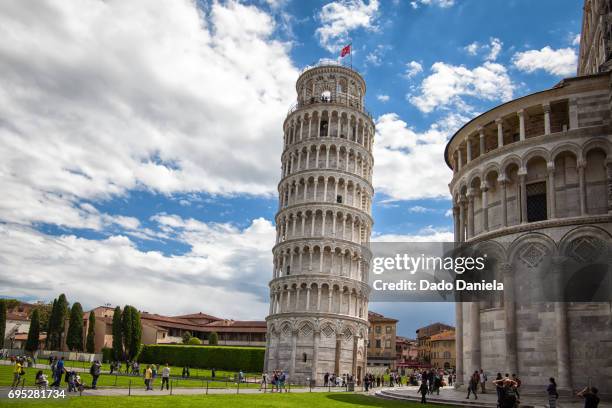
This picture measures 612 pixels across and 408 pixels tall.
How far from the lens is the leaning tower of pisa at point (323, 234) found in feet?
195

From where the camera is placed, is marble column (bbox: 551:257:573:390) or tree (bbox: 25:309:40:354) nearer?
marble column (bbox: 551:257:573:390)

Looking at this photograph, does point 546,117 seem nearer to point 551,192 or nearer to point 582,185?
point 551,192

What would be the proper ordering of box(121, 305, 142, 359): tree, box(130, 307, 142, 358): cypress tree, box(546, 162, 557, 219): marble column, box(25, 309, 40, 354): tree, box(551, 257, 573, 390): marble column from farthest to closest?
box(25, 309, 40, 354): tree, box(130, 307, 142, 358): cypress tree, box(121, 305, 142, 359): tree, box(546, 162, 557, 219): marble column, box(551, 257, 573, 390): marble column

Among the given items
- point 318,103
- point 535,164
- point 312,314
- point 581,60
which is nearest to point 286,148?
point 318,103

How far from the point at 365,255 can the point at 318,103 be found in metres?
18.6

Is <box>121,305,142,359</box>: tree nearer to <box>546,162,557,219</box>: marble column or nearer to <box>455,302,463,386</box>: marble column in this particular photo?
<box>455,302,463,386</box>: marble column

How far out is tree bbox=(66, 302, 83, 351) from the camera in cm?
8300

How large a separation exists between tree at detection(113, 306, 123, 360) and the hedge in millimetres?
8686

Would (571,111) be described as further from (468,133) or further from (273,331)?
(273,331)

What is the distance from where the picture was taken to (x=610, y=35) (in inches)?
1191

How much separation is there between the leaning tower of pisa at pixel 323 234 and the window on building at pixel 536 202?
33.3 m

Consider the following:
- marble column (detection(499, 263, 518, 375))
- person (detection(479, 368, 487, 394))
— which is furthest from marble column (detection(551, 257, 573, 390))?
person (detection(479, 368, 487, 394))

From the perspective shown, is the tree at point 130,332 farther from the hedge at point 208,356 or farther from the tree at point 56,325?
the tree at point 56,325

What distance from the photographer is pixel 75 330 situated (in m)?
83.4
